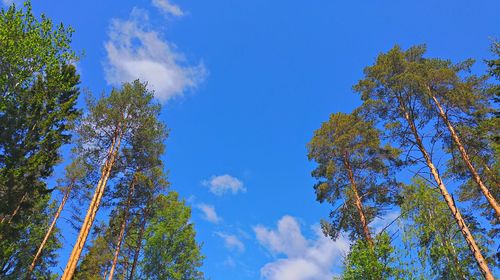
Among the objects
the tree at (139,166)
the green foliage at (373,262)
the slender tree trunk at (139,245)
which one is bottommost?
the green foliage at (373,262)

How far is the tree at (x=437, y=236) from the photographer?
1404 centimetres

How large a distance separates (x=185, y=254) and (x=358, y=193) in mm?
11449

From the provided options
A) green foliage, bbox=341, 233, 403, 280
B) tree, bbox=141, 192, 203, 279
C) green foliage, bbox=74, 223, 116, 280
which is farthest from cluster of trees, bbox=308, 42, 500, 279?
green foliage, bbox=74, 223, 116, 280

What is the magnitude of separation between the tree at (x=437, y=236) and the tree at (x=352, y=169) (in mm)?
1490

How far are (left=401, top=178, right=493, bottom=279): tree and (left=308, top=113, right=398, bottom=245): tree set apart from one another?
149 centimetres

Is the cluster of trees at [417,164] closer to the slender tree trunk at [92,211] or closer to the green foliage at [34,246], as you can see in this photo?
the slender tree trunk at [92,211]

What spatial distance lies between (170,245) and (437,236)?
594 inches

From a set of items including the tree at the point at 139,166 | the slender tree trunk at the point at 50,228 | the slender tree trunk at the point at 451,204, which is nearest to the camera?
the slender tree trunk at the point at 451,204

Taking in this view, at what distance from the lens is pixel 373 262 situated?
39.2 feet

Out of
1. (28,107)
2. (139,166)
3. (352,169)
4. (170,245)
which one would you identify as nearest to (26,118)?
(28,107)

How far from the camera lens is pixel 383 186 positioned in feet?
60.4

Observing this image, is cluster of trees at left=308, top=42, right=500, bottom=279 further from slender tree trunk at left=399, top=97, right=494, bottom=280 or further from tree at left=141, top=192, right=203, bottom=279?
tree at left=141, top=192, right=203, bottom=279

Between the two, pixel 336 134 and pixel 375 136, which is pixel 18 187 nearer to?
pixel 336 134

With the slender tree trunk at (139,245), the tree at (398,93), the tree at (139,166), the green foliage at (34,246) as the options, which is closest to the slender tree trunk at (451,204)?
the tree at (398,93)
